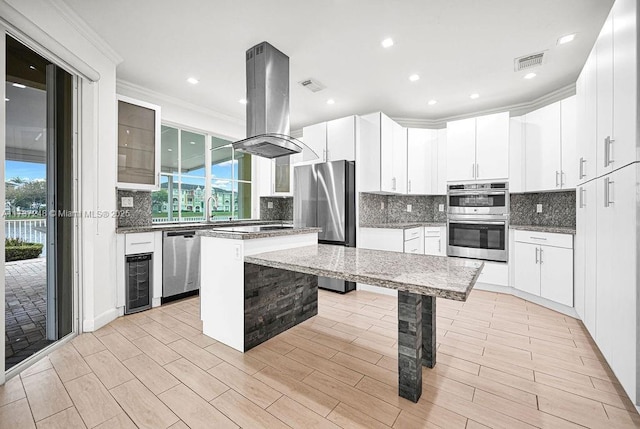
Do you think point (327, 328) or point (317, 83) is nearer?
point (327, 328)

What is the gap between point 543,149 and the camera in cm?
354

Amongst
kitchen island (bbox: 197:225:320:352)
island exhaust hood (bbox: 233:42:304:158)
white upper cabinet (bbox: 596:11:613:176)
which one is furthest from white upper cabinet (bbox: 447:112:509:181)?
kitchen island (bbox: 197:225:320:352)

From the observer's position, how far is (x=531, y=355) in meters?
2.21

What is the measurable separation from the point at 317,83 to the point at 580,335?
3918 millimetres

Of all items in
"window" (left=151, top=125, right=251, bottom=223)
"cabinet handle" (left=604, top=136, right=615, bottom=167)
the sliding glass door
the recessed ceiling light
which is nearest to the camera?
"cabinet handle" (left=604, top=136, right=615, bottom=167)

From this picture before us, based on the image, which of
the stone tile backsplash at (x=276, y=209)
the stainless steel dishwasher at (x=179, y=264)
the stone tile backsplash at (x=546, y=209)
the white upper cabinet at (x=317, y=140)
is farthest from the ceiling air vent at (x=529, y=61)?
the stainless steel dishwasher at (x=179, y=264)

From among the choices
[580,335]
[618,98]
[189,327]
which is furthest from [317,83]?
[580,335]

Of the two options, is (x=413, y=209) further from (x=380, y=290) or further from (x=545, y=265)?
(x=545, y=265)

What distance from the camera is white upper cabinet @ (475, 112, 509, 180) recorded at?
3.79 meters

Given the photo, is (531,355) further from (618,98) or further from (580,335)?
(618,98)

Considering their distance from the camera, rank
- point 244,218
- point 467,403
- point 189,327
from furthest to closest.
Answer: point 244,218
point 189,327
point 467,403

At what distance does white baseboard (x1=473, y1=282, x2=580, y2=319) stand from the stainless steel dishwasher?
4122 millimetres

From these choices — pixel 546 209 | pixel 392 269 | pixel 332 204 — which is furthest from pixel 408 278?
pixel 546 209

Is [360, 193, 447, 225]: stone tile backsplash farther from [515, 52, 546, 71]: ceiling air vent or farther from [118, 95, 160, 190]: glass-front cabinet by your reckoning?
[118, 95, 160, 190]: glass-front cabinet
